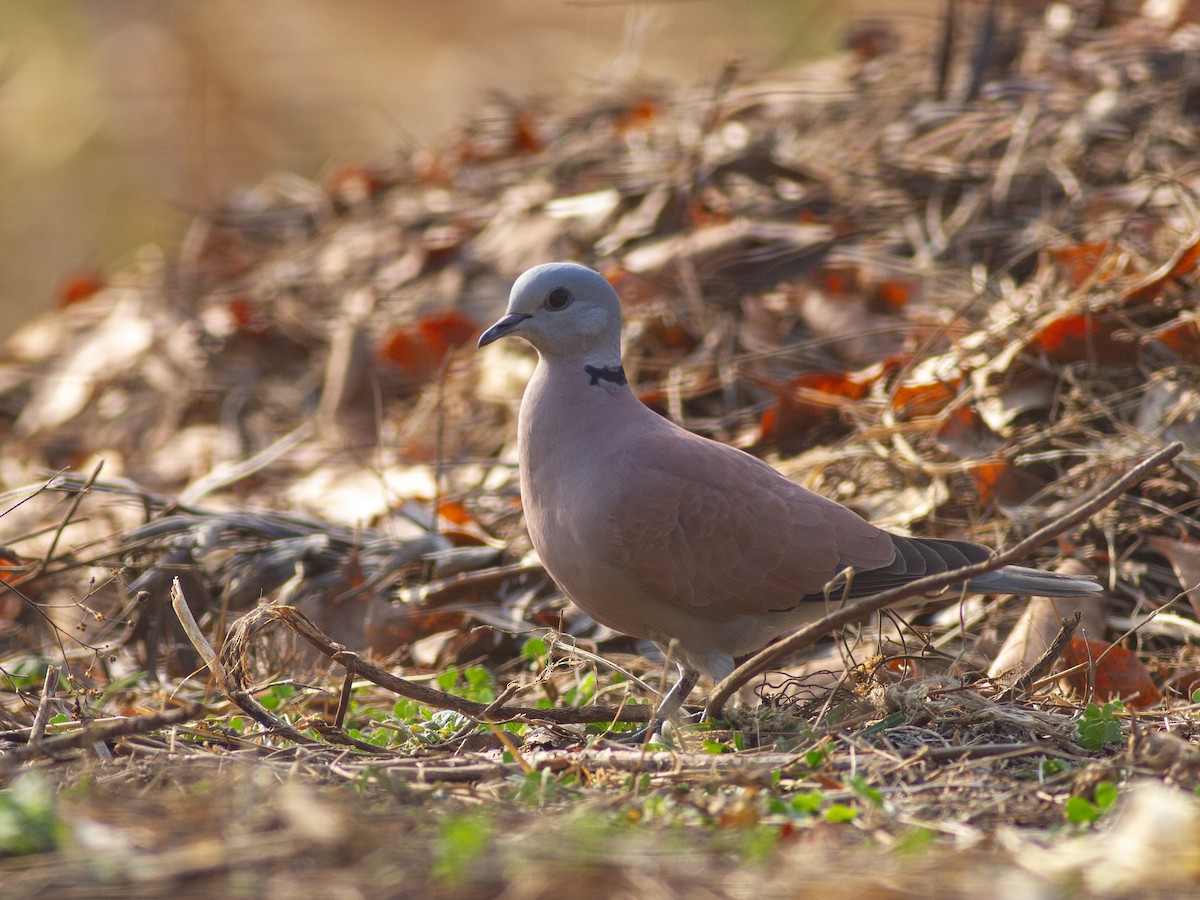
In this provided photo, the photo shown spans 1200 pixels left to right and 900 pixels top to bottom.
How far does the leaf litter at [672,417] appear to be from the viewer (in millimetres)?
2182

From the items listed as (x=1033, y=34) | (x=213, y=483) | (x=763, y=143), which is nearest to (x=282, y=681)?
(x=213, y=483)

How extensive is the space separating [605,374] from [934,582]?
3.77 ft

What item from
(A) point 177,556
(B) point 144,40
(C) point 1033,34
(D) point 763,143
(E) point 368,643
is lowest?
(E) point 368,643

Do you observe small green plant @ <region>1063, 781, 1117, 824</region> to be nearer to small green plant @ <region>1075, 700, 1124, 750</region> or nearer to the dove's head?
small green plant @ <region>1075, 700, 1124, 750</region>

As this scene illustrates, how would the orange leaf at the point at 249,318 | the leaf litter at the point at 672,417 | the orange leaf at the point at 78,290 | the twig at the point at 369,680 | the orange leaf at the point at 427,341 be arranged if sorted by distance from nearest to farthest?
1. the leaf litter at the point at 672,417
2. the twig at the point at 369,680
3. the orange leaf at the point at 427,341
4. the orange leaf at the point at 249,318
5. the orange leaf at the point at 78,290

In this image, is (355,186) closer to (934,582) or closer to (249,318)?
(249,318)

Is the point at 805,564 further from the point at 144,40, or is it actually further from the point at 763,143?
the point at 144,40

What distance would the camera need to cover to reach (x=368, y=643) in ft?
12.9

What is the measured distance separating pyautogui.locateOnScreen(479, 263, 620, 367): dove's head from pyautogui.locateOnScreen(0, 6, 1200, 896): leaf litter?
741 mm

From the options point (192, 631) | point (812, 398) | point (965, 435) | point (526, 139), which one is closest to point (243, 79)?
point (526, 139)

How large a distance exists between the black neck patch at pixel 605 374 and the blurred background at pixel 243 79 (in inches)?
252

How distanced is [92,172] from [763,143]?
8123 millimetres

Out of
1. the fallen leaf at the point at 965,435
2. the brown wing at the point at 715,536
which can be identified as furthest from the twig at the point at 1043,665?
the fallen leaf at the point at 965,435

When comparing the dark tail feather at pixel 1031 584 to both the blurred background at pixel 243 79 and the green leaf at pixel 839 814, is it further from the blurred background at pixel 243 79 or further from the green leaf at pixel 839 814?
the blurred background at pixel 243 79
